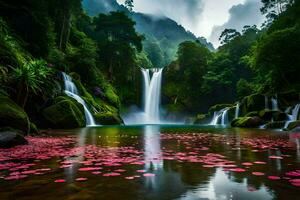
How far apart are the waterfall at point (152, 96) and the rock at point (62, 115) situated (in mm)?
25324

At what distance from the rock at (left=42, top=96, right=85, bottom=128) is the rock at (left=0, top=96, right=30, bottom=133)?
7.82 meters

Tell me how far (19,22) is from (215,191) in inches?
997

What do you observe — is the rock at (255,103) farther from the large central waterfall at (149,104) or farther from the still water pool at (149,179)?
the still water pool at (149,179)

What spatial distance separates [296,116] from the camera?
867 inches

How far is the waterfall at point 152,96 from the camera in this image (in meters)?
46.9

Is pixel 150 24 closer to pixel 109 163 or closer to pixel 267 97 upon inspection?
pixel 267 97

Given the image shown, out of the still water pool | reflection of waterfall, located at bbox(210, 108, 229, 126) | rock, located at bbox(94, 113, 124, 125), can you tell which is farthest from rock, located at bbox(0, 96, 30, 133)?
reflection of waterfall, located at bbox(210, 108, 229, 126)

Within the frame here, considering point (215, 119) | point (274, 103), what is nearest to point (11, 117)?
point (274, 103)

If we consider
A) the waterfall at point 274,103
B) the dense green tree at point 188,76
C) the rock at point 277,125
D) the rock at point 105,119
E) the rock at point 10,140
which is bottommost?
the rock at point 10,140

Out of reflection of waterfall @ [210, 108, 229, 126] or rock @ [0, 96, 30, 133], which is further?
reflection of waterfall @ [210, 108, 229, 126]

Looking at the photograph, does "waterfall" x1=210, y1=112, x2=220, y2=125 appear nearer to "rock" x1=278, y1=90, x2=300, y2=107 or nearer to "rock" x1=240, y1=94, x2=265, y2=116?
"rock" x1=240, y1=94, x2=265, y2=116

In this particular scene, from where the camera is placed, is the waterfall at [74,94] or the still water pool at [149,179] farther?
the waterfall at [74,94]

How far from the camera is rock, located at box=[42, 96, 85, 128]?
19288mm

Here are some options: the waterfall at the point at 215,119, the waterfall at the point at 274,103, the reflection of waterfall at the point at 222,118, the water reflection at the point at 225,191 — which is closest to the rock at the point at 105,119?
the reflection of waterfall at the point at 222,118
